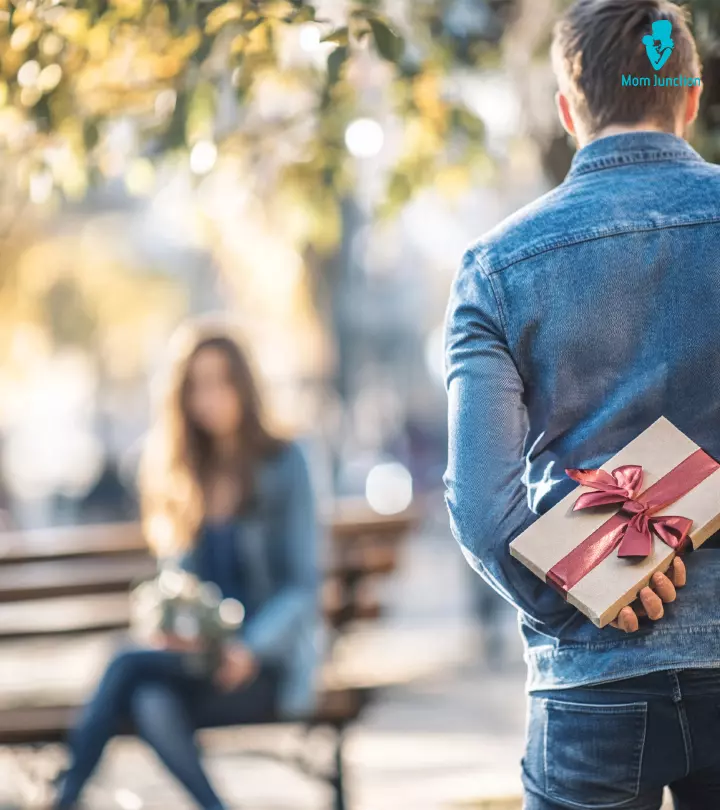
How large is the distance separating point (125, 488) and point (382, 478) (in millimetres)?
6642

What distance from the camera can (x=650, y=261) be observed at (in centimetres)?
205

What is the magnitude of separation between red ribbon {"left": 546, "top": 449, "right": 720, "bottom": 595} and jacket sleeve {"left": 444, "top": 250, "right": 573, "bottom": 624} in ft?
0.26

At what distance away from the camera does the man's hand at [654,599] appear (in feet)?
6.44

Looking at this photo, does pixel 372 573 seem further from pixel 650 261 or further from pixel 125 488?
pixel 125 488

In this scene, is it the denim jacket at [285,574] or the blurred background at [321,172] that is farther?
the denim jacket at [285,574]

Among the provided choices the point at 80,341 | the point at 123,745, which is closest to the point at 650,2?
the point at 123,745

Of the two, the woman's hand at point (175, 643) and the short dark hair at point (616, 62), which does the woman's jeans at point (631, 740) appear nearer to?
the short dark hair at point (616, 62)

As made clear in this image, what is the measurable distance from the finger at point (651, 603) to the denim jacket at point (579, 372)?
0.03 metres

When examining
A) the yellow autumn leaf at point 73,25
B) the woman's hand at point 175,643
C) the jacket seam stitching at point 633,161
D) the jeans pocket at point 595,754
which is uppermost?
the yellow autumn leaf at point 73,25

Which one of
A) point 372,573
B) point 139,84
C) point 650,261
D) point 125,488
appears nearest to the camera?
point 650,261

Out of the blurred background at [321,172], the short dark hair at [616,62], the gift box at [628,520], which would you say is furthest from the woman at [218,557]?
the short dark hair at [616,62]

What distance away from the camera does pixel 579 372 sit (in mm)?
2049

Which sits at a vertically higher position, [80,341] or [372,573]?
[372,573]

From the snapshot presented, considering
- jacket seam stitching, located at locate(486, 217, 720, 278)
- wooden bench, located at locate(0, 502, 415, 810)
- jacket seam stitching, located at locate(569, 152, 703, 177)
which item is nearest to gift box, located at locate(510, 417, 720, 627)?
jacket seam stitching, located at locate(486, 217, 720, 278)
